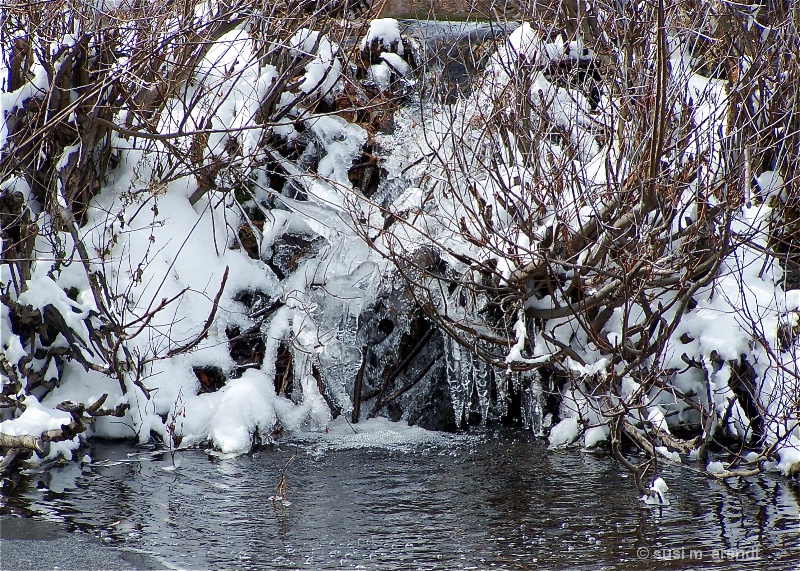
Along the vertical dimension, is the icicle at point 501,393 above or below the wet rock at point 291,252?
below

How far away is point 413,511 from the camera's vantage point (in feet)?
17.3

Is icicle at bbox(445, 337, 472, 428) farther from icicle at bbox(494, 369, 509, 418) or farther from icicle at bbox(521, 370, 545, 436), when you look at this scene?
icicle at bbox(521, 370, 545, 436)

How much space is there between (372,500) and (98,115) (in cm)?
410

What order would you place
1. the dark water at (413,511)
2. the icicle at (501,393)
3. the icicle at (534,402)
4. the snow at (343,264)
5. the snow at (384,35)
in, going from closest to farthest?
the dark water at (413,511)
the snow at (343,264)
the icicle at (534,402)
the icicle at (501,393)
the snow at (384,35)

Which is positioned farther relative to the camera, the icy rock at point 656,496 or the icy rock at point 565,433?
the icy rock at point 565,433

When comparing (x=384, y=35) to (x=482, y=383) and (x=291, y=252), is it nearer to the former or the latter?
(x=291, y=252)

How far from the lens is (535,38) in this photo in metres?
6.92

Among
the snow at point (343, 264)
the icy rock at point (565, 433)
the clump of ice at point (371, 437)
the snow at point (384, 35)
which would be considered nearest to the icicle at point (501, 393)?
the snow at point (343, 264)

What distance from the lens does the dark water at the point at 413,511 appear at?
452 centimetres

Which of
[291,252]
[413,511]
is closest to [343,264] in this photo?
[291,252]

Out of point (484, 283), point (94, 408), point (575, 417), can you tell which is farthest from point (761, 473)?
point (94, 408)

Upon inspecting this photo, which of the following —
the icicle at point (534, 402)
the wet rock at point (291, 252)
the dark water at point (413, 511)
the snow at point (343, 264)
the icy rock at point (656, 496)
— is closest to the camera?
the dark water at point (413, 511)

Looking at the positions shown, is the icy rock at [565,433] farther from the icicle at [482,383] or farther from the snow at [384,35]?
the snow at [384,35]

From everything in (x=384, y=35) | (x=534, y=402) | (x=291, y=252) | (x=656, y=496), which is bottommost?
(x=656, y=496)
